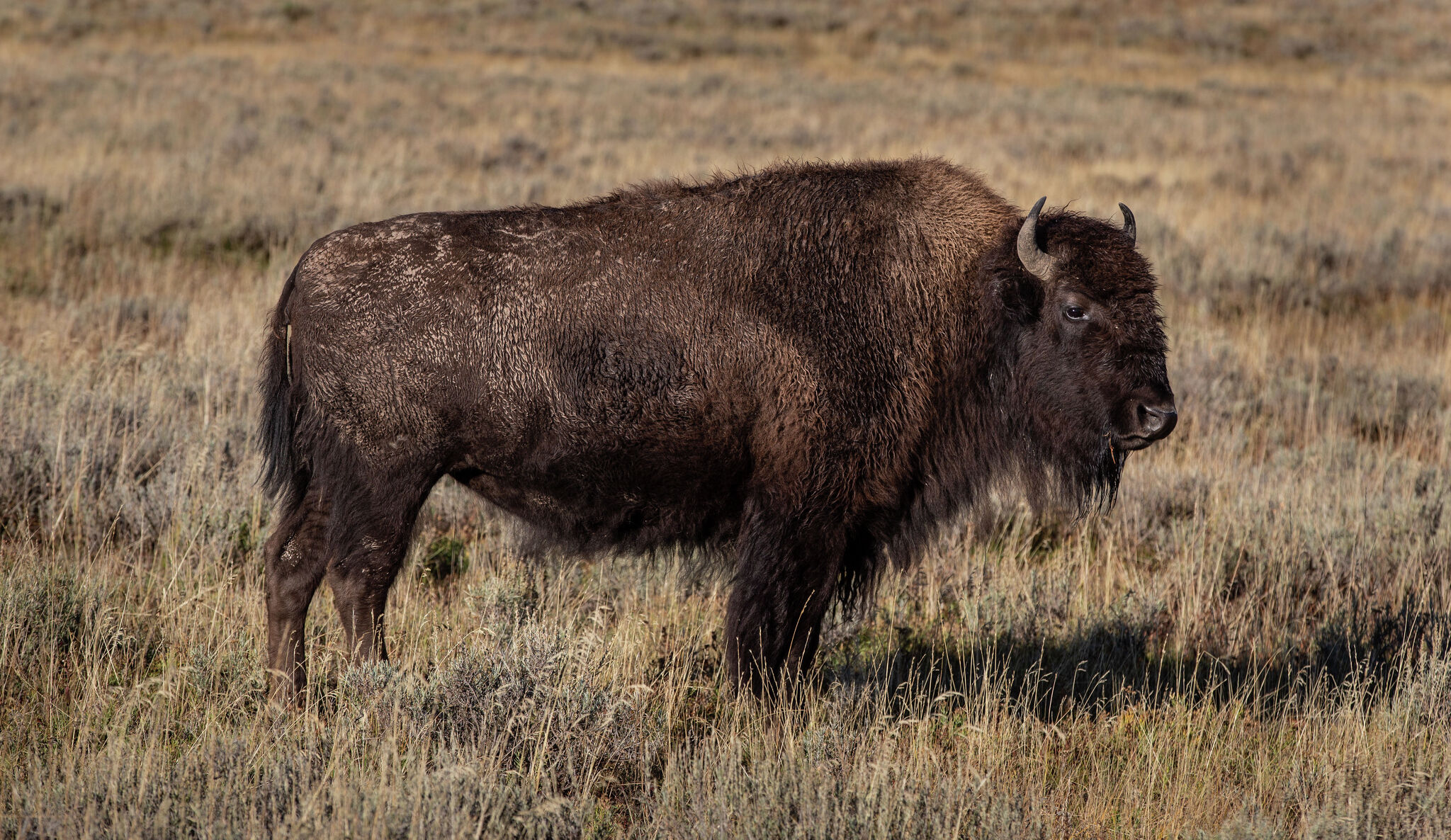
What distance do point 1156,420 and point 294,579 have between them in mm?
2962

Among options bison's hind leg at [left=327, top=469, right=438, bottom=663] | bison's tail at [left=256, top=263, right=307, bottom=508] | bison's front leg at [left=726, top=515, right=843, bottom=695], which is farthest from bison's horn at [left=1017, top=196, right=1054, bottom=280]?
bison's tail at [left=256, top=263, right=307, bottom=508]

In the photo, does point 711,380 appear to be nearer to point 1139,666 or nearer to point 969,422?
point 969,422

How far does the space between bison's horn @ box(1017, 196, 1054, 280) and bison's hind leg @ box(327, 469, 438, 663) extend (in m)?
2.13

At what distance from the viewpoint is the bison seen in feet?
12.1

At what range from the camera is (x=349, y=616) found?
3.88 meters

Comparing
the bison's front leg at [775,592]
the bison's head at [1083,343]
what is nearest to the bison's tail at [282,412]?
the bison's front leg at [775,592]

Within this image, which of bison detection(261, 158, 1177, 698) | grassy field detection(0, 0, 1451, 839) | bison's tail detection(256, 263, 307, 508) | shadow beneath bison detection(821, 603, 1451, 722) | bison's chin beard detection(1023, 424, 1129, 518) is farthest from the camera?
shadow beneath bison detection(821, 603, 1451, 722)

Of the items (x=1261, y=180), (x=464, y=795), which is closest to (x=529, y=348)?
(x=464, y=795)

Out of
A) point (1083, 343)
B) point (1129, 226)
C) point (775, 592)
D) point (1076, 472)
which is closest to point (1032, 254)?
point (1083, 343)

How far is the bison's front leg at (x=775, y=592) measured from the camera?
3764 mm

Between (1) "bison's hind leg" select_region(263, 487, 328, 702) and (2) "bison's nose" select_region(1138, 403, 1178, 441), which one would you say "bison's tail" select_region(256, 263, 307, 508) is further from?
(2) "bison's nose" select_region(1138, 403, 1178, 441)

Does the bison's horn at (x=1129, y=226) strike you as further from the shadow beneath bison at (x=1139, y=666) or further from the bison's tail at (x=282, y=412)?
the bison's tail at (x=282, y=412)

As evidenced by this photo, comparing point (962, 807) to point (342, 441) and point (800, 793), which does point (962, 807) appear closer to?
point (800, 793)

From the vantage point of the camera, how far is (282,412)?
13.0ft
